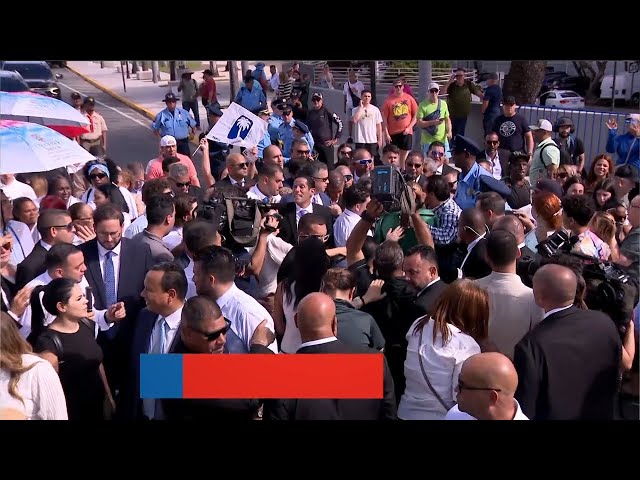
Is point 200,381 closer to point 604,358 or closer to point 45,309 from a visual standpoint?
point 45,309

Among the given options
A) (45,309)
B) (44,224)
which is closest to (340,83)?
(44,224)

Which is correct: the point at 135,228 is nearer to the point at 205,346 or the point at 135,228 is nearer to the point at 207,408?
the point at 205,346

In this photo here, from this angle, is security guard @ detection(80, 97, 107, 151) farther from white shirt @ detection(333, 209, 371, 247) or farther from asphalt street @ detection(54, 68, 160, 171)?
white shirt @ detection(333, 209, 371, 247)

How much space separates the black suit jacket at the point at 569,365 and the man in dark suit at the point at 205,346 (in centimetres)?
152

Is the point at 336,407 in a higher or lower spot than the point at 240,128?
lower

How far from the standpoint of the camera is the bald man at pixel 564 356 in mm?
4523

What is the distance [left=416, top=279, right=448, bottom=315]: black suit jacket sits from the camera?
196 inches

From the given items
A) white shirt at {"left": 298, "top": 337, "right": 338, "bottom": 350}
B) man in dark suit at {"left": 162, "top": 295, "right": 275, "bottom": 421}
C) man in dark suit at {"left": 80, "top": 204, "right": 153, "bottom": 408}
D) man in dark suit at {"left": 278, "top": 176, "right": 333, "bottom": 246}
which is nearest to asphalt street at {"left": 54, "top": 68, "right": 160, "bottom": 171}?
man in dark suit at {"left": 278, "top": 176, "right": 333, "bottom": 246}

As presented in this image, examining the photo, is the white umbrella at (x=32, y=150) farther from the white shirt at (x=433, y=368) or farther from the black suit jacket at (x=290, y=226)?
the white shirt at (x=433, y=368)

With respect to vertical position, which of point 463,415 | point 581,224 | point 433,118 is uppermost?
point 433,118

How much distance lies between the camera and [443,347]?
14.9ft

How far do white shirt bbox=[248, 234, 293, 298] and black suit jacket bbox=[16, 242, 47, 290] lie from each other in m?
1.51

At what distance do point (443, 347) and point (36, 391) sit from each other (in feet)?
7.24

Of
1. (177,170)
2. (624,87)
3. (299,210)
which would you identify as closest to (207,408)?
(299,210)
